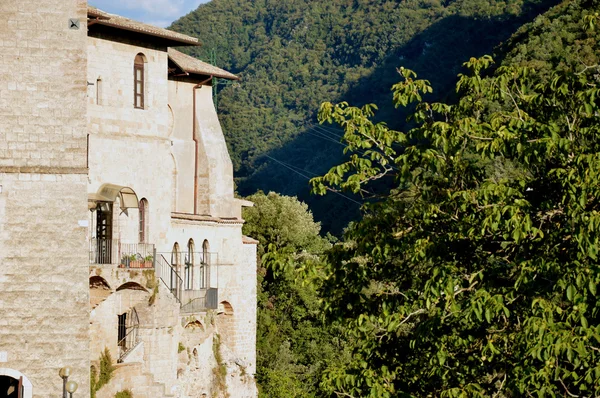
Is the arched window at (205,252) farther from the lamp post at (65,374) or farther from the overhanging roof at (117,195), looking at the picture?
the lamp post at (65,374)

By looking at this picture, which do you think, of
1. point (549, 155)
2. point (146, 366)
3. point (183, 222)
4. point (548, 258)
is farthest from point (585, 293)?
point (183, 222)

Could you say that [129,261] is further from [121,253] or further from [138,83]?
[138,83]

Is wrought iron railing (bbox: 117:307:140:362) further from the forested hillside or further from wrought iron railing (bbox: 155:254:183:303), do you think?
the forested hillside

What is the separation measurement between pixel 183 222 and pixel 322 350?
22820 mm

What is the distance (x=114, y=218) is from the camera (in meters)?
36.4

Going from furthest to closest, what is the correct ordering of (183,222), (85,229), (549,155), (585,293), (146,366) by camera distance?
1. (183,222)
2. (146,366)
3. (85,229)
4. (549,155)
5. (585,293)

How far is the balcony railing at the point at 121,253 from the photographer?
35406mm

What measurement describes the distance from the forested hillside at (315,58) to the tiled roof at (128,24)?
56.0 metres

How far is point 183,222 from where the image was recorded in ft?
137

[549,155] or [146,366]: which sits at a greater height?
[549,155]

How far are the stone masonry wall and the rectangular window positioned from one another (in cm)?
1043

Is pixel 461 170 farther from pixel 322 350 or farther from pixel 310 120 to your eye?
pixel 310 120

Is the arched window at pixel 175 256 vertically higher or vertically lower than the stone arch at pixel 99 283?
higher

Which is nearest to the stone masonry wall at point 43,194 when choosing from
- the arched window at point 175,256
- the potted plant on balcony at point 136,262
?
the potted plant on balcony at point 136,262
